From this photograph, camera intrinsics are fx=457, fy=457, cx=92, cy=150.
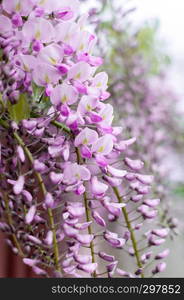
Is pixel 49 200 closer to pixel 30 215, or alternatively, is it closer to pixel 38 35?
pixel 30 215

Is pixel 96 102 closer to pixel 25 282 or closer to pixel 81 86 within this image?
pixel 81 86

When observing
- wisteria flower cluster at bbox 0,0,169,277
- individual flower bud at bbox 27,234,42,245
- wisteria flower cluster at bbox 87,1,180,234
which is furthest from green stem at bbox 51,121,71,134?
wisteria flower cluster at bbox 87,1,180,234

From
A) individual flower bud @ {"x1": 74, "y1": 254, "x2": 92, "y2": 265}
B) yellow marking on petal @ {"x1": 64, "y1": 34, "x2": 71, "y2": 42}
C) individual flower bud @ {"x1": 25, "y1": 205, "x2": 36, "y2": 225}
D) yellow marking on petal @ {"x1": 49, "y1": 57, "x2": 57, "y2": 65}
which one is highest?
yellow marking on petal @ {"x1": 64, "y1": 34, "x2": 71, "y2": 42}

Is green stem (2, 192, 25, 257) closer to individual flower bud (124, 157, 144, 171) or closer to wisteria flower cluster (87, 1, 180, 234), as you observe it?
individual flower bud (124, 157, 144, 171)

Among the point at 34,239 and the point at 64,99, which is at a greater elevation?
the point at 64,99

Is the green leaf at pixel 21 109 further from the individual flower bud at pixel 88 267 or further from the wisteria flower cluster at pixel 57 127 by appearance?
the individual flower bud at pixel 88 267

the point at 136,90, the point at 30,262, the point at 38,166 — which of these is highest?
the point at 38,166

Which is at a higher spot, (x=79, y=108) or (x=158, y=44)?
(x=79, y=108)

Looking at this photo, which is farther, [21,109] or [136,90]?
[136,90]

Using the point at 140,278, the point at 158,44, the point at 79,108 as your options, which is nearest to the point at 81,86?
the point at 79,108

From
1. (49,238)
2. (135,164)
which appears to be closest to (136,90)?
(135,164)

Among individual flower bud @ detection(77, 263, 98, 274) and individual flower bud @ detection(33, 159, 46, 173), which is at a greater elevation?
individual flower bud @ detection(33, 159, 46, 173)
